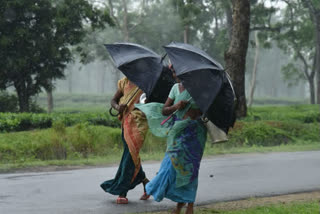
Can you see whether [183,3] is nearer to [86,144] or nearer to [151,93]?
[86,144]

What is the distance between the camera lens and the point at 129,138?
21.0 feet

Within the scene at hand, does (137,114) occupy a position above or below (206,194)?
above

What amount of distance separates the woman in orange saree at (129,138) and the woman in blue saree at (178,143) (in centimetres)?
76

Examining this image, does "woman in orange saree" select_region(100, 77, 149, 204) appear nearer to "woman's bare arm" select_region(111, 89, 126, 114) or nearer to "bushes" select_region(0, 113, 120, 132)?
"woman's bare arm" select_region(111, 89, 126, 114)

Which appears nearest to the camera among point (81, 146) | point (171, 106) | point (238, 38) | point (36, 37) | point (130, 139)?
point (171, 106)

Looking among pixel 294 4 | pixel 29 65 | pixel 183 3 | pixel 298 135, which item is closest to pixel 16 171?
pixel 298 135

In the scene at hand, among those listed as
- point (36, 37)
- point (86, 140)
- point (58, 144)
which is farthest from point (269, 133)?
point (36, 37)

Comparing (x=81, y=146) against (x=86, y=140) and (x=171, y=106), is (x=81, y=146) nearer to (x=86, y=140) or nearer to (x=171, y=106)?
(x=86, y=140)

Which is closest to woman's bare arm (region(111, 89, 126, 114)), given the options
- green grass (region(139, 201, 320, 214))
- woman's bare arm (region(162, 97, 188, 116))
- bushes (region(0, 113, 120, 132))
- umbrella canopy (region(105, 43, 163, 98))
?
umbrella canopy (region(105, 43, 163, 98))

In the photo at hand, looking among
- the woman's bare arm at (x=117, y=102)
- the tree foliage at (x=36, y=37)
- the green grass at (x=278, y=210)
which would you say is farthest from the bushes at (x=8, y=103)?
the green grass at (x=278, y=210)

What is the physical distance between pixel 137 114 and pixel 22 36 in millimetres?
15080

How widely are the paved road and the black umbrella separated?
5.17 feet

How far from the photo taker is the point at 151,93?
6.22 meters

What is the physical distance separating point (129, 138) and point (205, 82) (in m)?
1.53
